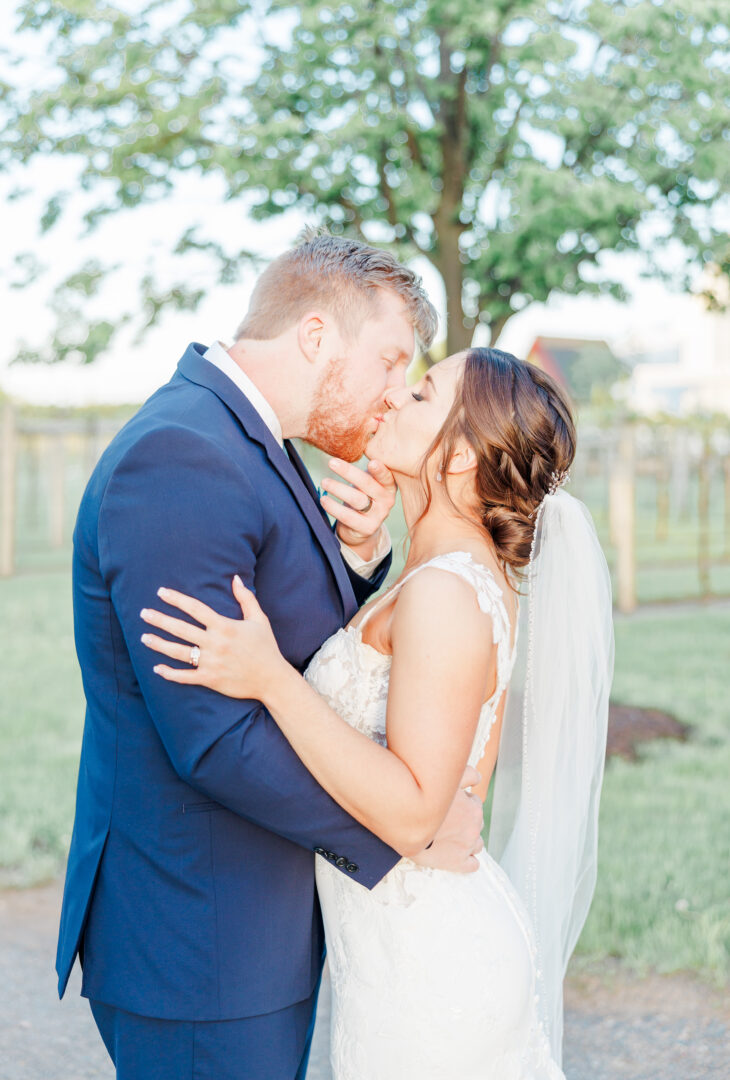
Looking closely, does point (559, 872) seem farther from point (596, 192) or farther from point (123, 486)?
point (596, 192)

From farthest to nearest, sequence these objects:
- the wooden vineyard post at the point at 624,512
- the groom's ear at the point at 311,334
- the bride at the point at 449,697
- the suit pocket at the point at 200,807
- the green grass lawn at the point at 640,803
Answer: the wooden vineyard post at the point at 624,512, the green grass lawn at the point at 640,803, the groom's ear at the point at 311,334, the suit pocket at the point at 200,807, the bride at the point at 449,697

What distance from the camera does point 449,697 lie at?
2.04 meters

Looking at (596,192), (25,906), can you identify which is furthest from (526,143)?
(25,906)

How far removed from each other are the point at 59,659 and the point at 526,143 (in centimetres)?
628

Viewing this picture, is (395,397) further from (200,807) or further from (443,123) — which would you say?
(443,123)

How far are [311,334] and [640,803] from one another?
430 centimetres

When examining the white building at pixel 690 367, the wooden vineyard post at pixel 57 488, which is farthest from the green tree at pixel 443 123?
the white building at pixel 690 367

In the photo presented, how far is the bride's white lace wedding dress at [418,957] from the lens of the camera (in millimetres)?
2271

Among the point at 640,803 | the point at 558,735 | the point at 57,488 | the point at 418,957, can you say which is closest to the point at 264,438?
the point at 418,957

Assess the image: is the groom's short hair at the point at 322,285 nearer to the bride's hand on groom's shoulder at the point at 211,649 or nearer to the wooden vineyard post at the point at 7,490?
the bride's hand on groom's shoulder at the point at 211,649

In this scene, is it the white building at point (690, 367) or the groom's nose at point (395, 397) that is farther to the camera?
the white building at point (690, 367)

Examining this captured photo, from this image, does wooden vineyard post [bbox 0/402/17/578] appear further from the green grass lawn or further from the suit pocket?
the suit pocket

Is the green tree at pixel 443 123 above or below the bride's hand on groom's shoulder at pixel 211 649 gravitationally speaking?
above

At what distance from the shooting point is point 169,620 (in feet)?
6.08
